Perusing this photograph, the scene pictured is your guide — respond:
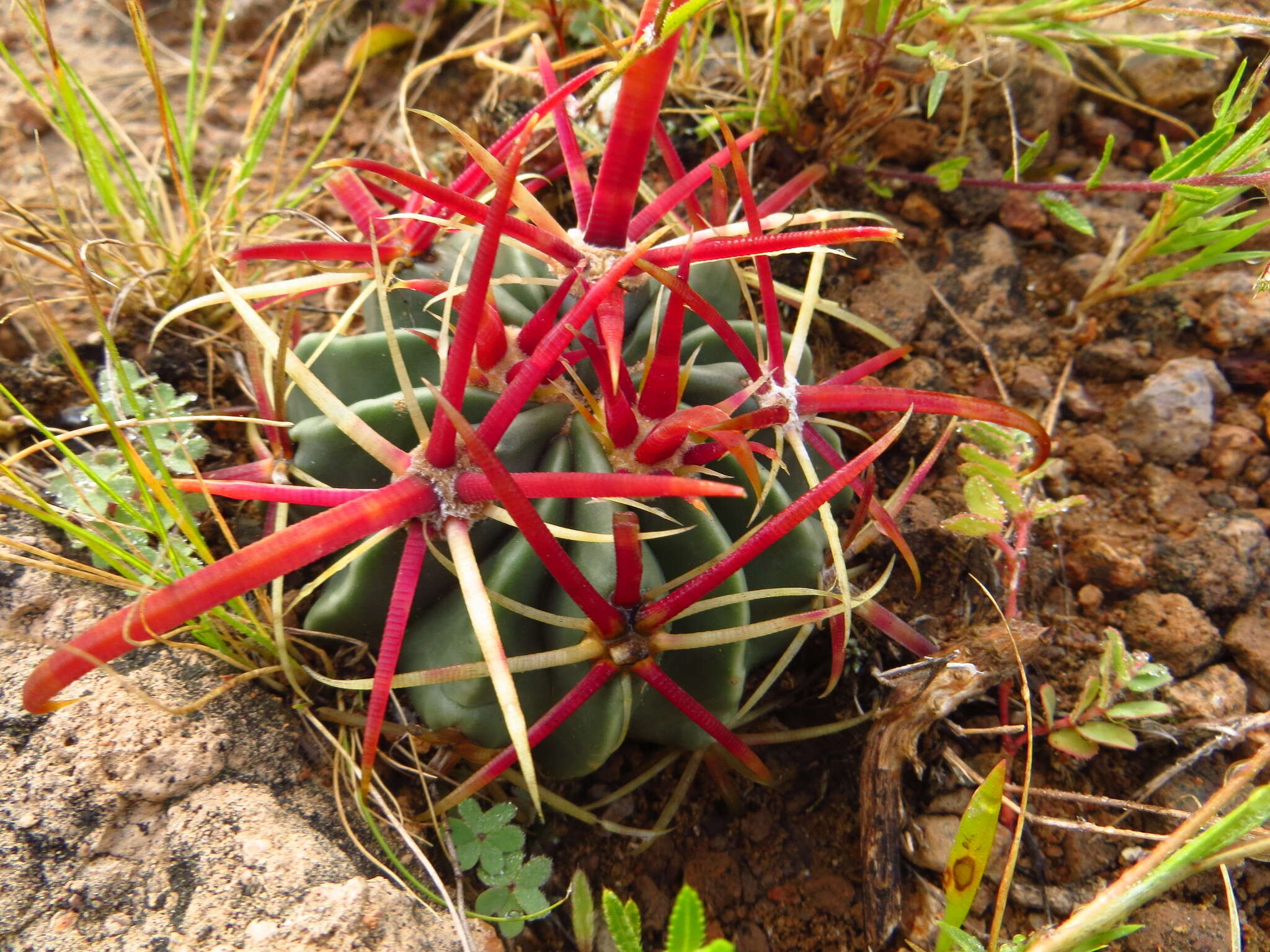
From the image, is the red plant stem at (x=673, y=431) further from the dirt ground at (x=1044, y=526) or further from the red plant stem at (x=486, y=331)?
the dirt ground at (x=1044, y=526)

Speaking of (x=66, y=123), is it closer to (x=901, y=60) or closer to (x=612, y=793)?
(x=612, y=793)

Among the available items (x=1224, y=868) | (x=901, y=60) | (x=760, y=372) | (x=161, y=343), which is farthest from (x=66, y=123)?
(x=1224, y=868)

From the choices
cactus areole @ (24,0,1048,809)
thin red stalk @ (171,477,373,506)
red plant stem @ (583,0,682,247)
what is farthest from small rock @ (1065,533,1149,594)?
thin red stalk @ (171,477,373,506)

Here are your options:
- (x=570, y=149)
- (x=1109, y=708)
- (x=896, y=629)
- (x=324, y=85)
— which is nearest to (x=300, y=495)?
(x=570, y=149)

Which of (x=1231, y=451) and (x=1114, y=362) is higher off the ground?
(x=1114, y=362)

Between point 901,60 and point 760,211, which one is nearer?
point 760,211

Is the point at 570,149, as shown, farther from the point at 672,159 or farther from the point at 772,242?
the point at 772,242

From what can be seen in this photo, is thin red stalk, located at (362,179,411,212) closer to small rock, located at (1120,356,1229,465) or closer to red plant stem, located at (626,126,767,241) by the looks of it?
red plant stem, located at (626,126,767,241)
